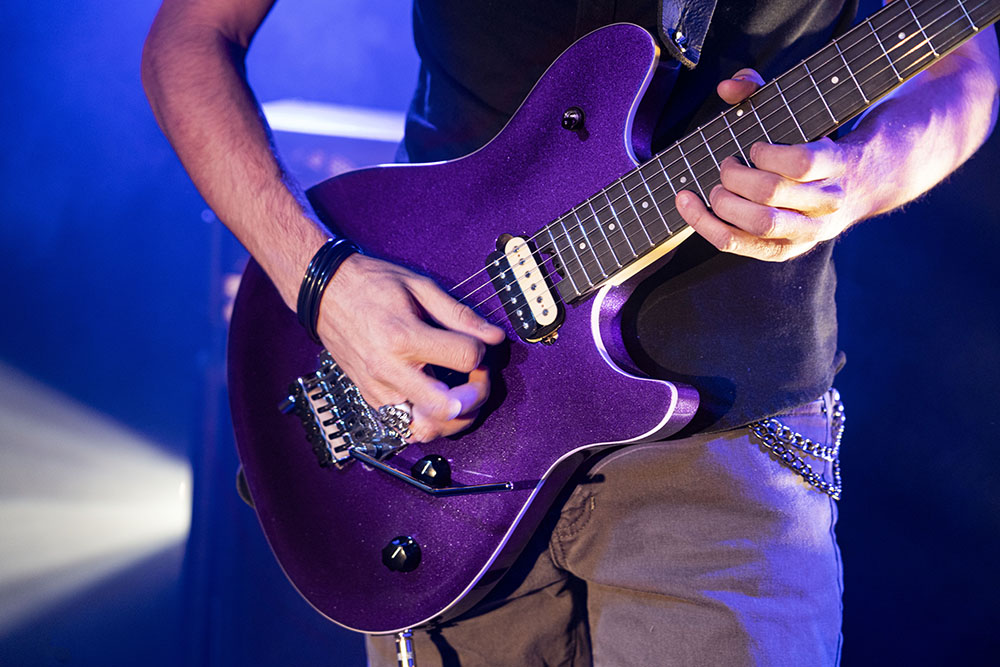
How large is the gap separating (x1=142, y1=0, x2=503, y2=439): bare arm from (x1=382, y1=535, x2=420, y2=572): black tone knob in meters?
0.18

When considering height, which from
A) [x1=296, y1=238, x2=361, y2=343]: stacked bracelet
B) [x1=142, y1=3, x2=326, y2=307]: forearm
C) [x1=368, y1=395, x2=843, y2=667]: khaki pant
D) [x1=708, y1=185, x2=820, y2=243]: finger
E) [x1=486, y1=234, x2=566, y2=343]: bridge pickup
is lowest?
[x1=368, y1=395, x2=843, y2=667]: khaki pant

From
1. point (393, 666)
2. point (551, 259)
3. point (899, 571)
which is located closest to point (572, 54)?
point (551, 259)

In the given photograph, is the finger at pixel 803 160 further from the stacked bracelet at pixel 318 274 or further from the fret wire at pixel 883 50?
the stacked bracelet at pixel 318 274

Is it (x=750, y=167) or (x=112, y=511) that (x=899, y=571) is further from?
(x=112, y=511)

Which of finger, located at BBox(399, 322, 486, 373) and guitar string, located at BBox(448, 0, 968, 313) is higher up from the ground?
guitar string, located at BBox(448, 0, 968, 313)

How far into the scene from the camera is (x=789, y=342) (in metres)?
1.02

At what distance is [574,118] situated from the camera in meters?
1.01

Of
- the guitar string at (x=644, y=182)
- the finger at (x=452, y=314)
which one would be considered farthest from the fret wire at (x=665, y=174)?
the finger at (x=452, y=314)

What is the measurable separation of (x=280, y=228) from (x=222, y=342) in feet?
4.58

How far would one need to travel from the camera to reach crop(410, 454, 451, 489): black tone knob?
41.1 inches

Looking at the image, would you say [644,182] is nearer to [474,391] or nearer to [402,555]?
[474,391]

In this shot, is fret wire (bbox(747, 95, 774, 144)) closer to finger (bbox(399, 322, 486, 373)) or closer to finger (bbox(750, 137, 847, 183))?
finger (bbox(750, 137, 847, 183))

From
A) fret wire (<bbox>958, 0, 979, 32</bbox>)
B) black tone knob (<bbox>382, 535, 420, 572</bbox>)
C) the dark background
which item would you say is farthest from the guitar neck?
the dark background

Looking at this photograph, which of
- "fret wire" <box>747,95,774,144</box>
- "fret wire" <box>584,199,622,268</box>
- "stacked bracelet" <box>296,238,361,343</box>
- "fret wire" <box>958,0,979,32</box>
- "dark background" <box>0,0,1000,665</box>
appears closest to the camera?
"fret wire" <box>958,0,979,32</box>
